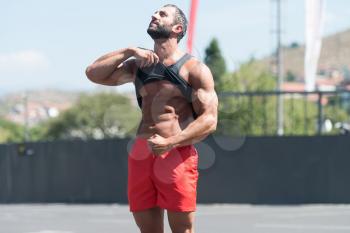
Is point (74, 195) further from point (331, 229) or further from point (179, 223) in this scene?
point (179, 223)

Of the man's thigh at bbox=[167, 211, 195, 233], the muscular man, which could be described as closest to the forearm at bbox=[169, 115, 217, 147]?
the muscular man

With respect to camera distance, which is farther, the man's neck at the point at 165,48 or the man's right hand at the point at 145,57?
the man's neck at the point at 165,48

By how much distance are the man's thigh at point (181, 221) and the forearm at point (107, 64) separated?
919 millimetres

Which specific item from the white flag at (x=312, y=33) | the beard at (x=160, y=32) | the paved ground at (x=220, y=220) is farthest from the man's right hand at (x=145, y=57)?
the white flag at (x=312, y=33)

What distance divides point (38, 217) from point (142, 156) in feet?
32.2

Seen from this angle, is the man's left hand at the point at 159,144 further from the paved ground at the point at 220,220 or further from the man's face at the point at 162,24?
the paved ground at the point at 220,220

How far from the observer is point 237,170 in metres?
17.4

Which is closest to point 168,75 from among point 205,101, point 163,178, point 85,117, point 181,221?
point 205,101

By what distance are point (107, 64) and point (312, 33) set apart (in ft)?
72.2

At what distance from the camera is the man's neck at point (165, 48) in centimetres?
549

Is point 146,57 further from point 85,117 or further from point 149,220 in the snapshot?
point 85,117

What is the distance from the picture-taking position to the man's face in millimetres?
5434

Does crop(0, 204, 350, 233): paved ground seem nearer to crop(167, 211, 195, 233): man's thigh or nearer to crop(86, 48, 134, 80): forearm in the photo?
crop(167, 211, 195, 233): man's thigh

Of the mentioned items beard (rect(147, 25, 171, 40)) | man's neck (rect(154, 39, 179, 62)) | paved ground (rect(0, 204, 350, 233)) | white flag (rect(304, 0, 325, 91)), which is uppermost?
white flag (rect(304, 0, 325, 91))
